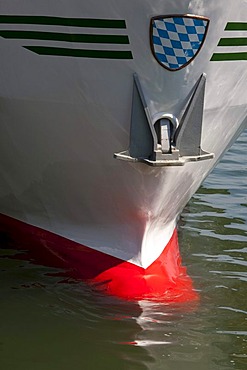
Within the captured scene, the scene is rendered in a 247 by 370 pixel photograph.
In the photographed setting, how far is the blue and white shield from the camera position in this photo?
4695mm

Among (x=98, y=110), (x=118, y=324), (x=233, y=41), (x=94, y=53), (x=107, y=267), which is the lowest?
(x=118, y=324)

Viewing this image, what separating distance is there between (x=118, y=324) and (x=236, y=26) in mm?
1819

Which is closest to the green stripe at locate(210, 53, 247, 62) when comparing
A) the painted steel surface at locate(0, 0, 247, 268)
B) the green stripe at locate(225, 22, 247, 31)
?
the painted steel surface at locate(0, 0, 247, 268)

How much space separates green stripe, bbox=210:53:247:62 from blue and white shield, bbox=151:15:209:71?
0.59ft

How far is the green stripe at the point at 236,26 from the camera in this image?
16.3 ft

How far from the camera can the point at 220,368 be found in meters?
4.52

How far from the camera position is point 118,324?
4.96 meters

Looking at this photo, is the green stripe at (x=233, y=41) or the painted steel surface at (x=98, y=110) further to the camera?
the green stripe at (x=233, y=41)

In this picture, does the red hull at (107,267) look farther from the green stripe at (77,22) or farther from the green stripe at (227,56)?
the green stripe at (77,22)

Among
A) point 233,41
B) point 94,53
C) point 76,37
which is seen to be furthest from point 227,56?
point 76,37

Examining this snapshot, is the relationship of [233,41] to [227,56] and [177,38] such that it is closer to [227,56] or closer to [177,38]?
[227,56]

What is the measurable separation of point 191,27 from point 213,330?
1691mm

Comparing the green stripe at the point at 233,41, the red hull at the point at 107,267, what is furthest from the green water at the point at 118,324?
the green stripe at the point at 233,41

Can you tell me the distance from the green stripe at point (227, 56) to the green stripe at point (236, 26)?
6.1 inches
